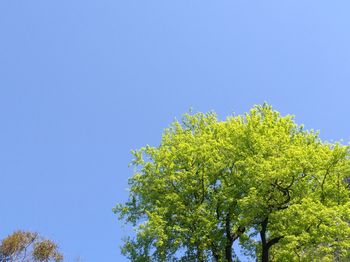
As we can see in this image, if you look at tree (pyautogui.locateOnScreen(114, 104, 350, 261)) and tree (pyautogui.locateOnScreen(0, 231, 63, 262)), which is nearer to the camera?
tree (pyautogui.locateOnScreen(114, 104, 350, 261))

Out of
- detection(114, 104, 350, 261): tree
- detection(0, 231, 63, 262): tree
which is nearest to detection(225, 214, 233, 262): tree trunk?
detection(114, 104, 350, 261): tree

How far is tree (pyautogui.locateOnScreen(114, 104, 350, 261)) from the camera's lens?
27.3m

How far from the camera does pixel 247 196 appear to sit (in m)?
28.8

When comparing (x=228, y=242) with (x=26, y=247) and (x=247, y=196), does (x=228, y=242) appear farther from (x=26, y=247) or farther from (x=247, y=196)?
(x=26, y=247)

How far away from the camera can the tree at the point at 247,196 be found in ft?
89.5

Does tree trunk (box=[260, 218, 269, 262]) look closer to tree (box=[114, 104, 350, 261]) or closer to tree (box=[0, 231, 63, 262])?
tree (box=[114, 104, 350, 261])

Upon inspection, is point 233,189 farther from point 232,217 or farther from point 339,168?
point 339,168

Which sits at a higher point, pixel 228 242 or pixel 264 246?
pixel 228 242

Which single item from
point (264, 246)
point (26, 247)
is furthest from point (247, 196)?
point (26, 247)

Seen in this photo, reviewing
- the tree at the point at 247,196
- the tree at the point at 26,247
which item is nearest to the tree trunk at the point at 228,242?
the tree at the point at 247,196

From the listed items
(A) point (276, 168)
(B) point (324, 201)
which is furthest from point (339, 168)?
(A) point (276, 168)

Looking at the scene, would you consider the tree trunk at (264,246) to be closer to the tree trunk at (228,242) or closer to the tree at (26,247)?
the tree trunk at (228,242)

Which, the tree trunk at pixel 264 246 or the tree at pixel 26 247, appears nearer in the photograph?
the tree trunk at pixel 264 246

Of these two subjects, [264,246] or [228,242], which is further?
[228,242]
